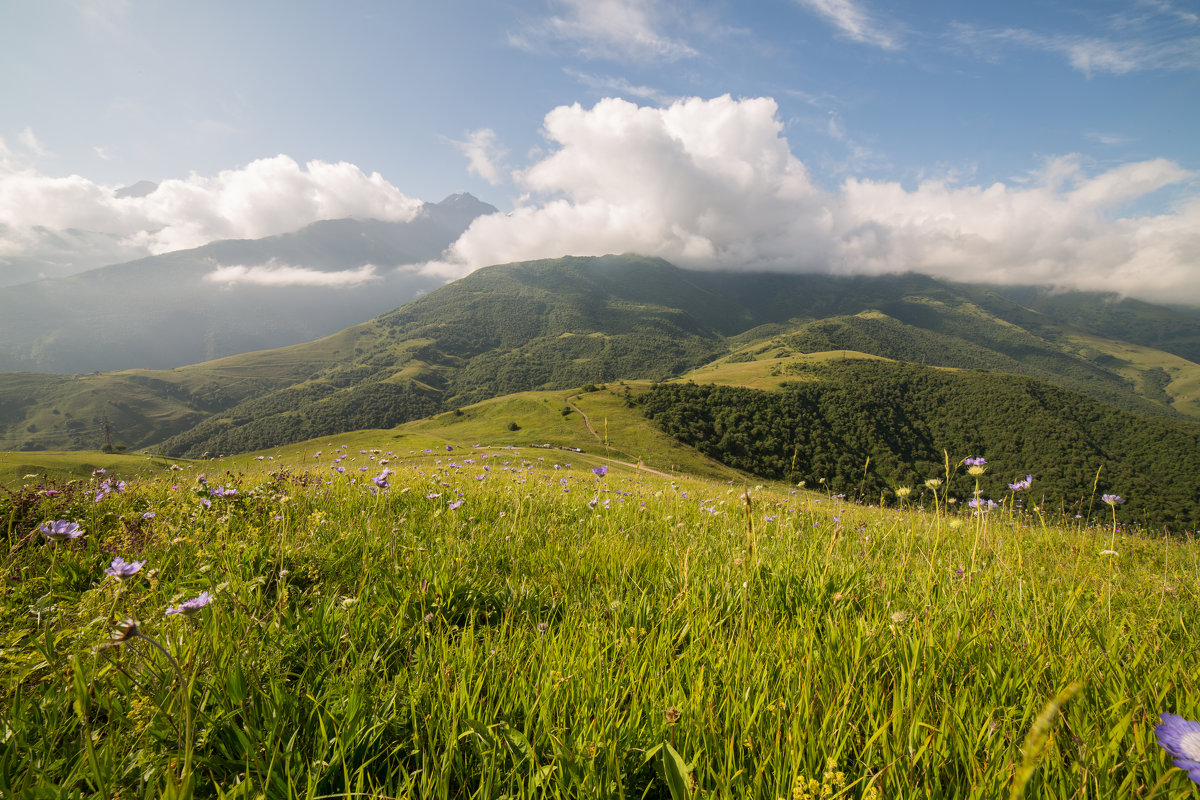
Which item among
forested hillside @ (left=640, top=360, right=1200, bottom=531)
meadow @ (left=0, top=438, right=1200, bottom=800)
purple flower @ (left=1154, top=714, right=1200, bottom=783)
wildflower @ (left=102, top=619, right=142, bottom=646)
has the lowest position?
forested hillside @ (left=640, top=360, right=1200, bottom=531)

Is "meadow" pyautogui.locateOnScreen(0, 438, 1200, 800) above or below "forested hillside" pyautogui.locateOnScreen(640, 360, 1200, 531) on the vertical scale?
above

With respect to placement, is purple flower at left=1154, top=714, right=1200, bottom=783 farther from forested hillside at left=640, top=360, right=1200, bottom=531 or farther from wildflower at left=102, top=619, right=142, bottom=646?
forested hillside at left=640, top=360, right=1200, bottom=531

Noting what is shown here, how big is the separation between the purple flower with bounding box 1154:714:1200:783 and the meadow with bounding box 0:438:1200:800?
186mm

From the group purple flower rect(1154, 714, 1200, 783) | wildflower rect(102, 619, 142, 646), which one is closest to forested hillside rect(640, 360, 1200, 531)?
purple flower rect(1154, 714, 1200, 783)

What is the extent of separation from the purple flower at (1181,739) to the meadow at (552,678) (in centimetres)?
19

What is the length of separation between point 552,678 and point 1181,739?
6.22 ft

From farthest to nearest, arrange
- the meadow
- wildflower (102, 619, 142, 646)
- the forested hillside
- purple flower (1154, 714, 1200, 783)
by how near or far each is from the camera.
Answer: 1. the forested hillside
2. the meadow
3. wildflower (102, 619, 142, 646)
4. purple flower (1154, 714, 1200, 783)

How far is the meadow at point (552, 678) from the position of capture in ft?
5.43

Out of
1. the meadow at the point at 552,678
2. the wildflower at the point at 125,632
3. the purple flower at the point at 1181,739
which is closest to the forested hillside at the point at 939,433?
the meadow at the point at 552,678

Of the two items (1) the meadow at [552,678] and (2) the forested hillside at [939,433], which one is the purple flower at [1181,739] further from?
(2) the forested hillside at [939,433]

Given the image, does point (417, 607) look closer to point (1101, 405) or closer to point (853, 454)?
point (853, 454)

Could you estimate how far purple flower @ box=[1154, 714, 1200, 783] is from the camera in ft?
2.89

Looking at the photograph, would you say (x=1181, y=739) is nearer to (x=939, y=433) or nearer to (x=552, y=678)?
(x=552, y=678)

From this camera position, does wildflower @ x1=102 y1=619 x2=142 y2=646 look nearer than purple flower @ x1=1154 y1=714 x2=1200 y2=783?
No
